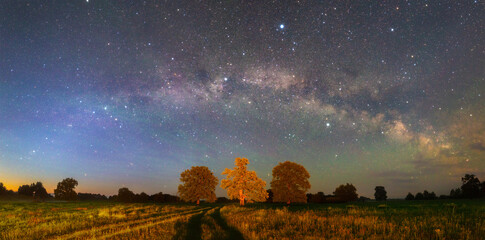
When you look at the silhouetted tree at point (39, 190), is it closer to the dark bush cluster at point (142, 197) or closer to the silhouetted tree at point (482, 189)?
the dark bush cluster at point (142, 197)

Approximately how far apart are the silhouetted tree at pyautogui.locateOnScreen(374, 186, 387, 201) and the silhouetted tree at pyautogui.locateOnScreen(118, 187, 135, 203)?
124 m

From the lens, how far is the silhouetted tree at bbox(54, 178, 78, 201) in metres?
121

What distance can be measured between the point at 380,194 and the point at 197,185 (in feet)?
348

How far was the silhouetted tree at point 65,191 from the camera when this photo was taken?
120625 millimetres

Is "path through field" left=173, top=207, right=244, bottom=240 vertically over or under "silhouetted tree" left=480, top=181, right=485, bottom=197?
over

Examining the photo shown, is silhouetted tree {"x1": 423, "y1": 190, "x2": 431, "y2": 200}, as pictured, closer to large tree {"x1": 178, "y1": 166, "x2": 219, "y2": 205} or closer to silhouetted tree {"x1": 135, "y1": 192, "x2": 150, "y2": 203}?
large tree {"x1": 178, "y1": 166, "x2": 219, "y2": 205}

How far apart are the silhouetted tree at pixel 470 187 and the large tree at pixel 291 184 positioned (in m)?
72.1

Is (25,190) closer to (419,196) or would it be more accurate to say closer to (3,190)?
(3,190)

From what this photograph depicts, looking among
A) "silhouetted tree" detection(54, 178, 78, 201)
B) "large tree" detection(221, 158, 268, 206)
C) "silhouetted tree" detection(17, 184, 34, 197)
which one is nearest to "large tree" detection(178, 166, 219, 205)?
"large tree" detection(221, 158, 268, 206)

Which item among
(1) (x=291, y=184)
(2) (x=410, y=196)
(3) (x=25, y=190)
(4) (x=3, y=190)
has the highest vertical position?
(1) (x=291, y=184)

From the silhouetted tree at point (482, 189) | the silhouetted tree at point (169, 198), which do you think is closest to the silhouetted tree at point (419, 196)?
the silhouetted tree at point (482, 189)

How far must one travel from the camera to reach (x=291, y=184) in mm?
49781

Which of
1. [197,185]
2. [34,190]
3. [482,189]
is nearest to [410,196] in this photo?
[482,189]

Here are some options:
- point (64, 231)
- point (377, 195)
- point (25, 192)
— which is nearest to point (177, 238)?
point (64, 231)
